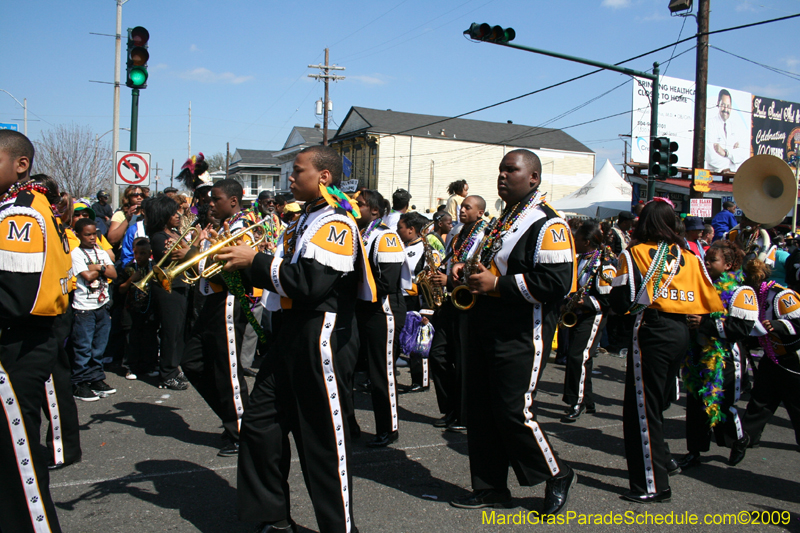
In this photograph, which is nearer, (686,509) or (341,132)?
(686,509)

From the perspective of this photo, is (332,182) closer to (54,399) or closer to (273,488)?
(273,488)

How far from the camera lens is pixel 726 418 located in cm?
492

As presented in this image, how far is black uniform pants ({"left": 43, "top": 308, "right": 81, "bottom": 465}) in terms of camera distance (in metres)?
4.33

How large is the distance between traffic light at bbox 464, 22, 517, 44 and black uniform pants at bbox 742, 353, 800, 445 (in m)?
7.80

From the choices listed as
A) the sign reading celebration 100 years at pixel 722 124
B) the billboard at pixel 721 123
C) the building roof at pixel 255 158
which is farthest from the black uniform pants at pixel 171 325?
the building roof at pixel 255 158

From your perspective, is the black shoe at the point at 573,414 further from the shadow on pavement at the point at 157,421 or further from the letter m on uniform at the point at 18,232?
the letter m on uniform at the point at 18,232

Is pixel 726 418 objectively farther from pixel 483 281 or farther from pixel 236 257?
pixel 236 257

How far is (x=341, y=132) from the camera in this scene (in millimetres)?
50125

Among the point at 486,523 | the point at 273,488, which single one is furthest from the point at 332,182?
the point at 486,523

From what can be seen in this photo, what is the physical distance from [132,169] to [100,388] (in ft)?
14.6

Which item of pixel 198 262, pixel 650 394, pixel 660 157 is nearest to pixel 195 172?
pixel 198 262

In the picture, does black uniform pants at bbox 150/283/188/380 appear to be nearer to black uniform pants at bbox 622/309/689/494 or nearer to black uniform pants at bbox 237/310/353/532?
black uniform pants at bbox 237/310/353/532

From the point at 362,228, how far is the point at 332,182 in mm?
2216

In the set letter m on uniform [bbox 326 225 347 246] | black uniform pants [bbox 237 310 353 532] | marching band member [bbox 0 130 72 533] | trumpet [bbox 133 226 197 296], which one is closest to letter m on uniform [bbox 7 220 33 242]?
marching band member [bbox 0 130 72 533]
